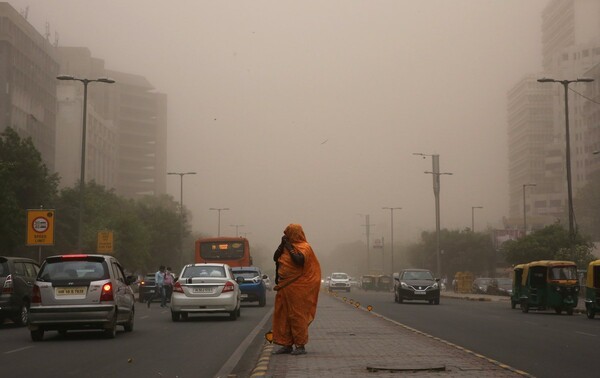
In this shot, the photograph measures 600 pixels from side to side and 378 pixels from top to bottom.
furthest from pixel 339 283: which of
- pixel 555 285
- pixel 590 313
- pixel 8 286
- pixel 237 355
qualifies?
pixel 237 355

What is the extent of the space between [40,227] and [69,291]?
72.2 feet

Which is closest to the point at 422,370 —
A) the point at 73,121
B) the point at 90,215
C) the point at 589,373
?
the point at 589,373

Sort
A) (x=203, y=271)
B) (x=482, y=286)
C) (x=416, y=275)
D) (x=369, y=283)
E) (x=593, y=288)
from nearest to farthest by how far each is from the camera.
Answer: (x=203, y=271)
(x=593, y=288)
(x=416, y=275)
(x=482, y=286)
(x=369, y=283)

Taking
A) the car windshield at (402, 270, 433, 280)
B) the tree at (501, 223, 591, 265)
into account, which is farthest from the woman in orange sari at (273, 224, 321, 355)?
the tree at (501, 223, 591, 265)

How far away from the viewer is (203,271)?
27.9m

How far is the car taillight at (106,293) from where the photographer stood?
2009cm

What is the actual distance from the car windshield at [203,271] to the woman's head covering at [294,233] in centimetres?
1320

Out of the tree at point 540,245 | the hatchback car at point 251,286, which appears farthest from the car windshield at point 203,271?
the tree at point 540,245

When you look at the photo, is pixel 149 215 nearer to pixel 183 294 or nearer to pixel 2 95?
pixel 2 95

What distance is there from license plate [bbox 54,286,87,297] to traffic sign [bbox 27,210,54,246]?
21468 millimetres

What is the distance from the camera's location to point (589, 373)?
13219mm

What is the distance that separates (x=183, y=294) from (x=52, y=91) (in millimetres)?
104605

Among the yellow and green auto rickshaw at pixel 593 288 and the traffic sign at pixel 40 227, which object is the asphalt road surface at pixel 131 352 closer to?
the yellow and green auto rickshaw at pixel 593 288

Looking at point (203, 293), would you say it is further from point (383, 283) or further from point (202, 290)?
point (383, 283)
